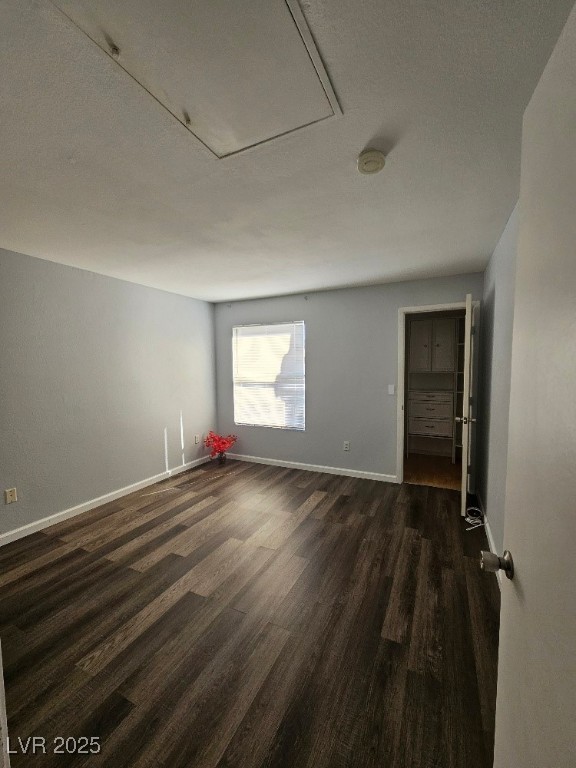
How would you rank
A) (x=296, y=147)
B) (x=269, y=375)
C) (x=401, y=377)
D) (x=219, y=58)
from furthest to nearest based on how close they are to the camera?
(x=269, y=375) → (x=401, y=377) → (x=296, y=147) → (x=219, y=58)

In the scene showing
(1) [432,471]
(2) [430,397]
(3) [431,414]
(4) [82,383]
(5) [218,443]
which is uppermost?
(4) [82,383]

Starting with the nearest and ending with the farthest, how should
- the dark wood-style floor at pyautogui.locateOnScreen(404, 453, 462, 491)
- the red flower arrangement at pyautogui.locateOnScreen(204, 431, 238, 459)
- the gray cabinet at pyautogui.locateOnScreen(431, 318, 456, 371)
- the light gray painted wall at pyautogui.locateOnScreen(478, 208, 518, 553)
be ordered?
the light gray painted wall at pyautogui.locateOnScreen(478, 208, 518, 553), the dark wood-style floor at pyautogui.locateOnScreen(404, 453, 462, 491), the red flower arrangement at pyautogui.locateOnScreen(204, 431, 238, 459), the gray cabinet at pyautogui.locateOnScreen(431, 318, 456, 371)

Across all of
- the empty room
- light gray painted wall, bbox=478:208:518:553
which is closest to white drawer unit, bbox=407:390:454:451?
the empty room

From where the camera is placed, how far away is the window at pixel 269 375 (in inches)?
166

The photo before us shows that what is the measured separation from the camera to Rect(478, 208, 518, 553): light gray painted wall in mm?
2002

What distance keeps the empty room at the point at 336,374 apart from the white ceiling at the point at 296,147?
1 centimetres

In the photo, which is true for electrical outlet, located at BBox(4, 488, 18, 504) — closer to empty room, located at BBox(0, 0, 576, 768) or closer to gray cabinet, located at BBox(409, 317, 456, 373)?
empty room, located at BBox(0, 0, 576, 768)

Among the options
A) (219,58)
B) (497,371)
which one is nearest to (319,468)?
(497,371)

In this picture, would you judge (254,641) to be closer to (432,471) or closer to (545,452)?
(545,452)

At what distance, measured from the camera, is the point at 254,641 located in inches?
62.9

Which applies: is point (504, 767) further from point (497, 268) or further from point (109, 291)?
point (109, 291)

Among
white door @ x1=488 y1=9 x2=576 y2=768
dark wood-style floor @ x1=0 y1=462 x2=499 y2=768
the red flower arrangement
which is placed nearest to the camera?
white door @ x1=488 y1=9 x2=576 y2=768

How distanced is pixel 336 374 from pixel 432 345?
1827 mm

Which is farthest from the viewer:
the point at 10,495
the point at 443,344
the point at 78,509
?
the point at 443,344
